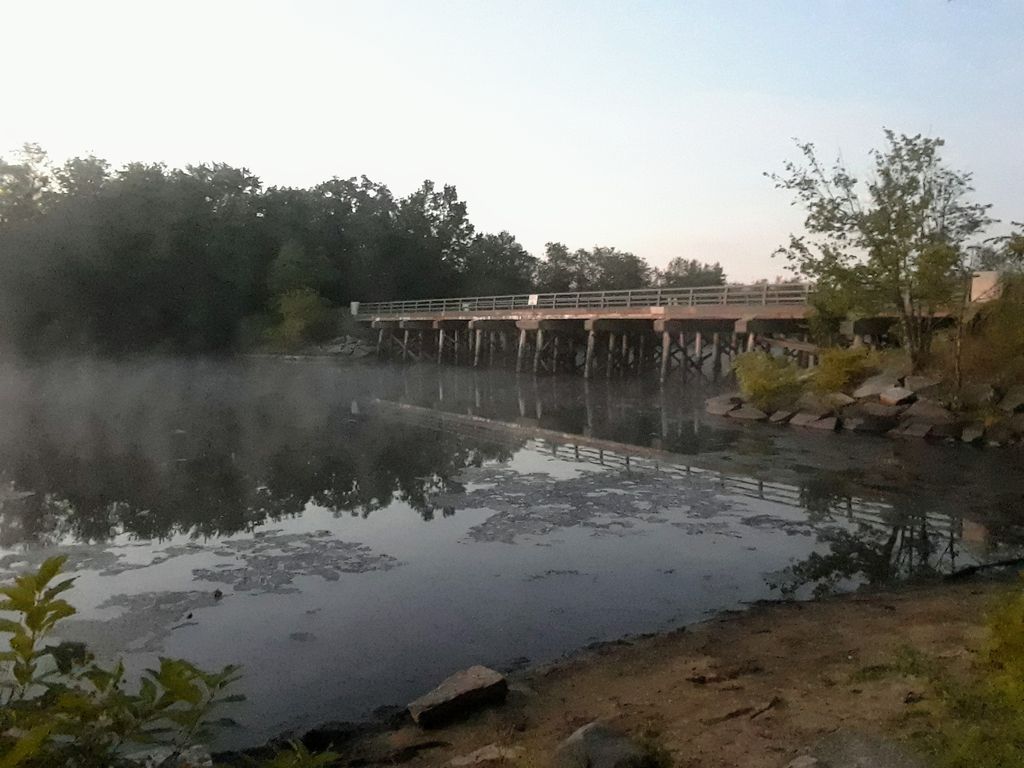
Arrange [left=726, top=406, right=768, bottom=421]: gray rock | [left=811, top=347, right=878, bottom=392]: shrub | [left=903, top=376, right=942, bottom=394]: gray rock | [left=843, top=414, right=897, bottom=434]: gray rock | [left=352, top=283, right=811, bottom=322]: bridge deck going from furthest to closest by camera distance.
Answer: [left=352, top=283, right=811, bottom=322]: bridge deck < [left=726, top=406, right=768, bottom=421]: gray rock < [left=811, top=347, right=878, bottom=392]: shrub < [left=903, top=376, right=942, bottom=394]: gray rock < [left=843, top=414, right=897, bottom=434]: gray rock

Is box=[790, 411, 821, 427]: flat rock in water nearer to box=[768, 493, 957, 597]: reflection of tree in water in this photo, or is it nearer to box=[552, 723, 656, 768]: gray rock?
box=[768, 493, 957, 597]: reflection of tree in water

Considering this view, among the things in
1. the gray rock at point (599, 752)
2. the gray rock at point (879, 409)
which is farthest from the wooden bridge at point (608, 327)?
the gray rock at point (599, 752)

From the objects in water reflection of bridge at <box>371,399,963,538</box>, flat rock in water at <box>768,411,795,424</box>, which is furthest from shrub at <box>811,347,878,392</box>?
water reflection of bridge at <box>371,399,963,538</box>

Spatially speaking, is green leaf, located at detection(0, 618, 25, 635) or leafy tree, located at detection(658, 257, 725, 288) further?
leafy tree, located at detection(658, 257, 725, 288)

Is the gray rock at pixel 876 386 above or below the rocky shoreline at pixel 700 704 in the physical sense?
above

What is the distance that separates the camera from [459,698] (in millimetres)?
4742

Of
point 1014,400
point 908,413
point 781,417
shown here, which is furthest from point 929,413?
point 781,417

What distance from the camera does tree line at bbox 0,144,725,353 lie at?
45.8m

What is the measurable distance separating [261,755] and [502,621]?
2.60 meters

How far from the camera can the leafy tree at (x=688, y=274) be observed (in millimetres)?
69500

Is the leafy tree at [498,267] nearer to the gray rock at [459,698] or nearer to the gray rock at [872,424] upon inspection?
the gray rock at [872,424]

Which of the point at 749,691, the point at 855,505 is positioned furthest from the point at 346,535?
the point at 855,505

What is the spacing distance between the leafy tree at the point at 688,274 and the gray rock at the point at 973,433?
4996 centimetres

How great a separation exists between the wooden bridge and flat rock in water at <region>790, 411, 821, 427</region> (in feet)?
12.9
